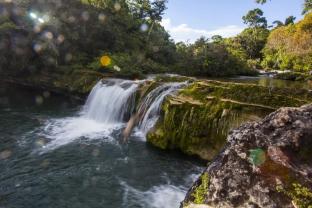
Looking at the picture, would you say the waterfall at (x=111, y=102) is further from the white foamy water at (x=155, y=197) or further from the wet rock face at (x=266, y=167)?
the wet rock face at (x=266, y=167)

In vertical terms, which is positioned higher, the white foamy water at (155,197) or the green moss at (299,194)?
the green moss at (299,194)

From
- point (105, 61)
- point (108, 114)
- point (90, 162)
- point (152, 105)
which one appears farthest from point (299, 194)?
point (105, 61)

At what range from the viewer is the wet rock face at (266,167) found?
13.4ft

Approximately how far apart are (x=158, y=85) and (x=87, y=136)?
4.44m

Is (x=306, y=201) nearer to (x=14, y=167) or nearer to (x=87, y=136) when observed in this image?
(x=14, y=167)

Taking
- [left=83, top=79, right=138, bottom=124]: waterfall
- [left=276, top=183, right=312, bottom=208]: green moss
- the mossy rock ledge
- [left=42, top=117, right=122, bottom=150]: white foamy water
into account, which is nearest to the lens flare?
[left=83, top=79, right=138, bottom=124]: waterfall

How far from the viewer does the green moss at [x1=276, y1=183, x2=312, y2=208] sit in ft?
12.8

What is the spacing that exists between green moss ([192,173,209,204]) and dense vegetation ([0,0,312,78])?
17203 millimetres

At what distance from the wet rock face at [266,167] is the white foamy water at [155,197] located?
9.33 feet

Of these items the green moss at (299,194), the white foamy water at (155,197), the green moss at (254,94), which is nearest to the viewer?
the green moss at (299,194)

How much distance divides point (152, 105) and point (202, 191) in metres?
8.63

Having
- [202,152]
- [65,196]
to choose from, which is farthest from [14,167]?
[202,152]

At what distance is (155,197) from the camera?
25.7 ft

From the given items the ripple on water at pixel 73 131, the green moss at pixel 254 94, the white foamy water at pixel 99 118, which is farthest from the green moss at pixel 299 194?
the white foamy water at pixel 99 118
